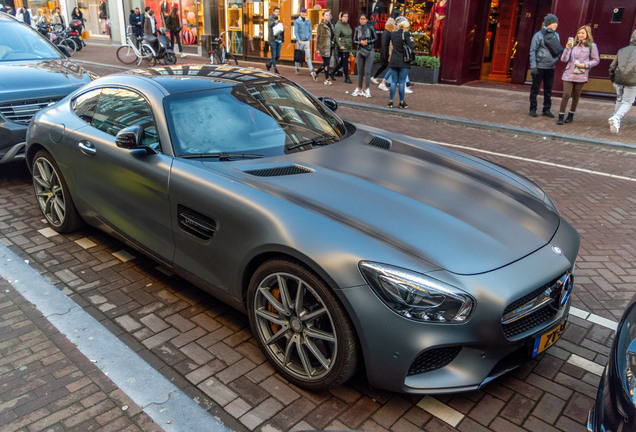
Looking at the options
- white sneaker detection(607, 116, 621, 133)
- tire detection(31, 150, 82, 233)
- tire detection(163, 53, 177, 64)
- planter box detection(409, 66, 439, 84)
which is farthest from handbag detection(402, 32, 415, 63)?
tire detection(163, 53, 177, 64)

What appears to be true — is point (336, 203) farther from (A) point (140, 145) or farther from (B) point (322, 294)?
(A) point (140, 145)

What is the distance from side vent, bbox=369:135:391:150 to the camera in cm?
407

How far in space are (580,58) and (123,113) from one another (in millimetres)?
8902

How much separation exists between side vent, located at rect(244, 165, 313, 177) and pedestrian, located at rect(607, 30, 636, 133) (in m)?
8.25

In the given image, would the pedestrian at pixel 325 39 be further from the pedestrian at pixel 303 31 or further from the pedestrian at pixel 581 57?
the pedestrian at pixel 581 57

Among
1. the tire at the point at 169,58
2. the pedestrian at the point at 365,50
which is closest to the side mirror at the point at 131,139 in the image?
the pedestrian at the point at 365,50

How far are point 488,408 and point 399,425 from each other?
20.1 inches

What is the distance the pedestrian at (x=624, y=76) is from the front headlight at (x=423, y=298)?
28.4ft

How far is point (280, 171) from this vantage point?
333 centimetres

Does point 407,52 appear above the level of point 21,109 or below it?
above

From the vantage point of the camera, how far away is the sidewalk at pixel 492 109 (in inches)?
387

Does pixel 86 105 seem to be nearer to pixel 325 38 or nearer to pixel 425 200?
pixel 425 200

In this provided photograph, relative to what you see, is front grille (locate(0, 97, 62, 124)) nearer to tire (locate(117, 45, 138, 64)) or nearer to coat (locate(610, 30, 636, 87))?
coat (locate(610, 30, 636, 87))

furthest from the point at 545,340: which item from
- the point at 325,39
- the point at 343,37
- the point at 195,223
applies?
the point at 325,39
